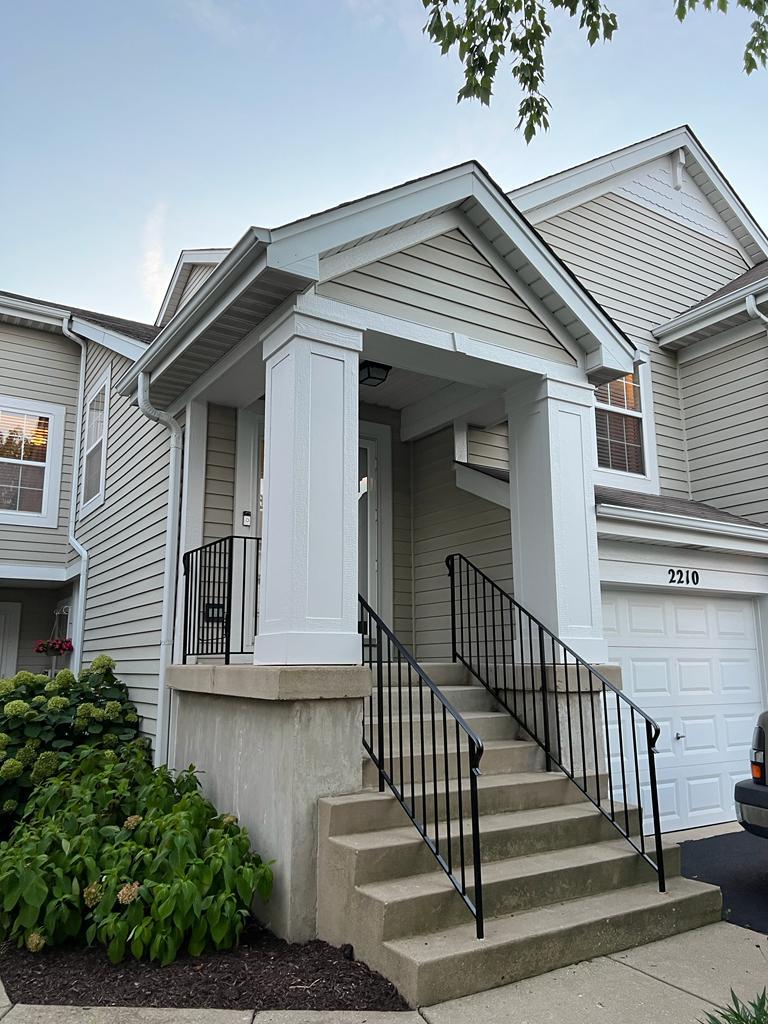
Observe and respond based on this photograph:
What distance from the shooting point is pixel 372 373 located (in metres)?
6.05

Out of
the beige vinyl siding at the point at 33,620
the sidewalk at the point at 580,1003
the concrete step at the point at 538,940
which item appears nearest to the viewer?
the sidewalk at the point at 580,1003

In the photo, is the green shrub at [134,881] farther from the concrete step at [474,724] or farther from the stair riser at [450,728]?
the concrete step at [474,724]

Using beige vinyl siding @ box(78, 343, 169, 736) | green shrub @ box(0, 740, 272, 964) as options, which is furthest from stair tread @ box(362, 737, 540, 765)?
beige vinyl siding @ box(78, 343, 169, 736)

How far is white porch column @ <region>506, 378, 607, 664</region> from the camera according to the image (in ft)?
18.1

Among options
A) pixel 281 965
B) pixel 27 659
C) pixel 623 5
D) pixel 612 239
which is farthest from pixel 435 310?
pixel 27 659

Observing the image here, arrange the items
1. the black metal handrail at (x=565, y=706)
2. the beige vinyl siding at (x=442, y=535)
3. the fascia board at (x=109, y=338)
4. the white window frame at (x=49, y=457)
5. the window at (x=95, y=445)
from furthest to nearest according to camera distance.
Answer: the white window frame at (x=49, y=457) → the window at (x=95, y=445) → the fascia board at (x=109, y=338) → the beige vinyl siding at (x=442, y=535) → the black metal handrail at (x=565, y=706)

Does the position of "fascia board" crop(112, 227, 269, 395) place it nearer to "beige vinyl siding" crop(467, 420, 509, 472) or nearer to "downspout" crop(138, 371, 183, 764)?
"downspout" crop(138, 371, 183, 764)

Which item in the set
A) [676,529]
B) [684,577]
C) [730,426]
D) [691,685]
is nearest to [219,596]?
[676,529]

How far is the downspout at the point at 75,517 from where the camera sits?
9250mm

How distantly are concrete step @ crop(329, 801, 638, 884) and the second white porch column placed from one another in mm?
976

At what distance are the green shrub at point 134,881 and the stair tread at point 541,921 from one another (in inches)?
36.9

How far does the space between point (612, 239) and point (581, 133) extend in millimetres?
1744

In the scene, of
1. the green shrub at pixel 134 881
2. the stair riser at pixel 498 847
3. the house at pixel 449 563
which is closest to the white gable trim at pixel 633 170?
the house at pixel 449 563

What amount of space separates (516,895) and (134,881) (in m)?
1.90
